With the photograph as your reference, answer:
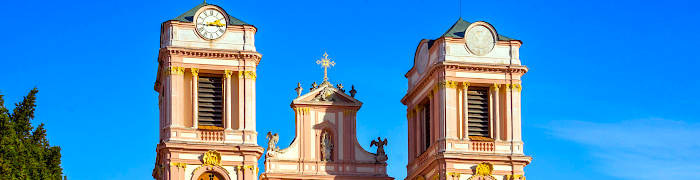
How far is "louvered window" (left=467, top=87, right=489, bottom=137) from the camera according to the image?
2603 inches

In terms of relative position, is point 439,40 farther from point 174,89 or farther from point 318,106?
point 174,89

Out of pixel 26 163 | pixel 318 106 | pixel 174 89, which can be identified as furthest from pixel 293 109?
pixel 26 163

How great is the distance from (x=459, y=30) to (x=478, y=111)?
3.11 m

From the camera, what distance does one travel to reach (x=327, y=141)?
67.2 m

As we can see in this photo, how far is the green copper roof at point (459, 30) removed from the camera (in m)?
66.6

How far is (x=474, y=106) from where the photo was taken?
6638cm

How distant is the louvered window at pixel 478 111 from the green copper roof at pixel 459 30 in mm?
1979

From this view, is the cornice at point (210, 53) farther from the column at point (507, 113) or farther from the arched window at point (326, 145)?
Answer: the column at point (507, 113)

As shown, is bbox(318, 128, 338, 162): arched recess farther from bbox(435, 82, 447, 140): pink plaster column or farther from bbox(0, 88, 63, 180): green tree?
bbox(0, 88, 63, 180): green tree

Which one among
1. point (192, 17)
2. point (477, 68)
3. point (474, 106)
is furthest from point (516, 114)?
point (192, 17)

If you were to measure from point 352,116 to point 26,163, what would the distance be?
13467mm

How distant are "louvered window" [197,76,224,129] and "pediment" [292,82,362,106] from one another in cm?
403

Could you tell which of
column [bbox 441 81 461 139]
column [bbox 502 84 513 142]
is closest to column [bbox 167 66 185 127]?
column [bbox 441 81 461 139]

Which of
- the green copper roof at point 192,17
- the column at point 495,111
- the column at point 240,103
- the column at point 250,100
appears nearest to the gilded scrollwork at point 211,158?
the column at point 240,103
